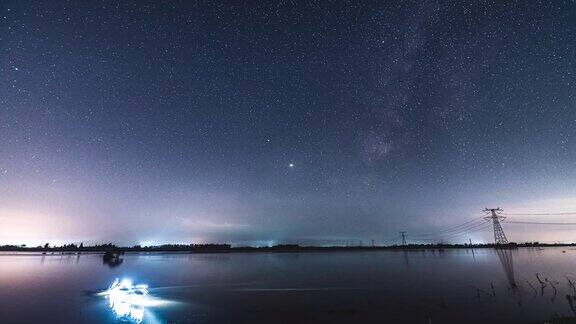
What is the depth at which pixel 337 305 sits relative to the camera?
45.3 metres

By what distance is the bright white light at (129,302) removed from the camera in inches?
1591

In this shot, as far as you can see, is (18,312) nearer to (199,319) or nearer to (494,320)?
(199,319)

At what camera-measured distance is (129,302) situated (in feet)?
168

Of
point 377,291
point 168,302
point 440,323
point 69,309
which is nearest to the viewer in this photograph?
point 440,323

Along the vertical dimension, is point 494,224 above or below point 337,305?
above

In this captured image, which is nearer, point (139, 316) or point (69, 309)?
point (139, 316)

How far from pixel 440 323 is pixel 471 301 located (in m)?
18.2

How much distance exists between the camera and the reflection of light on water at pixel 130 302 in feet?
133

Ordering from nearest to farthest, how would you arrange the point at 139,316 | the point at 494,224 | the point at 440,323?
1. the point at 440,323
2. the point at 139,316
3. the point at 494,224

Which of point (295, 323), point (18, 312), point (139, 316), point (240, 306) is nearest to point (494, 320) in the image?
point (295, 323)

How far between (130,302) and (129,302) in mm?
153

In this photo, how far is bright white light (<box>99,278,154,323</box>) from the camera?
4041 cm

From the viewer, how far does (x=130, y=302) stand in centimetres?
5134

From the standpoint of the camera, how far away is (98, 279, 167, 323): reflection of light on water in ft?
133
